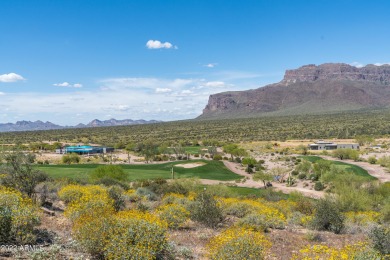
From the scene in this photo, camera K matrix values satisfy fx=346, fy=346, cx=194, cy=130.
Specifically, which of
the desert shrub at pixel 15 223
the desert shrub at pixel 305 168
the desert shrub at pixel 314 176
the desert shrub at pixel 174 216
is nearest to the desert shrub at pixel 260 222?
the desert shrub at pixel 174 216

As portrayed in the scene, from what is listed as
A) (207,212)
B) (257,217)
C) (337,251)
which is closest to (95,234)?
(207,212)

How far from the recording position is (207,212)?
49.8 feet

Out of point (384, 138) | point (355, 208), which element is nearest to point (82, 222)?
point (355, 208)

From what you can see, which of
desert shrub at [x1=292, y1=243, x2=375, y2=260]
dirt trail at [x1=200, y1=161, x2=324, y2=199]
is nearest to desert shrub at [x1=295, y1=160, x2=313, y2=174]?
dirt trail at [x1=200, y1=161, x2=324, y2=199]

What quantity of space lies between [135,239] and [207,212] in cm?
635

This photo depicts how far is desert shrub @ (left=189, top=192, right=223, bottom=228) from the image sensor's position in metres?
15.1

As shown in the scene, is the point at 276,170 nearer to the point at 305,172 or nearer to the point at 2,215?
the point at 305,172

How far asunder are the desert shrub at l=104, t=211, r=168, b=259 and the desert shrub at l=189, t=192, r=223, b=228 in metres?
4.69

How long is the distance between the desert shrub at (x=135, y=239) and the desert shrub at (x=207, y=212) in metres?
4.69

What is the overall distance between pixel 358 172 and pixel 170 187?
33.0 meters

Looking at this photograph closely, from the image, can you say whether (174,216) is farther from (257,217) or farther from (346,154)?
(346,154)

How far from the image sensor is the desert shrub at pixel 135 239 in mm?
8461

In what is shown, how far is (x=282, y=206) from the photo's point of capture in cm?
2155

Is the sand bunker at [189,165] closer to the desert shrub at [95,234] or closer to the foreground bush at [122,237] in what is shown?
the foreground bush at [122,237]
